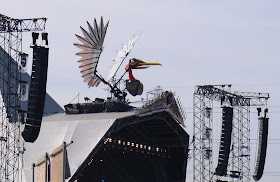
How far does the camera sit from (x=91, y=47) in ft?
262

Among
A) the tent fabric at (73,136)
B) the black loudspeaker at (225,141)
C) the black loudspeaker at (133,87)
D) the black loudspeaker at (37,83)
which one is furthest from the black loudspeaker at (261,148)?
the black loudspeaker at (37,83)

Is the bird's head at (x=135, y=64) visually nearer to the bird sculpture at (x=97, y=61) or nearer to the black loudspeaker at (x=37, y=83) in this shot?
the bird sculpture at (x=97, y=61)

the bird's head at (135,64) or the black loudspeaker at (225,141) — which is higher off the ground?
the bird's head at (135,64)

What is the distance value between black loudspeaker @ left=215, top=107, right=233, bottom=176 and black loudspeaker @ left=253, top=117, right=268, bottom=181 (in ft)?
32.4

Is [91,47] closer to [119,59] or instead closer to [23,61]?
[119,59]

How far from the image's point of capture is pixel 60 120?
262ft

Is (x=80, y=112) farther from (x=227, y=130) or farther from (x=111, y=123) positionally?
(x=227, y=130)

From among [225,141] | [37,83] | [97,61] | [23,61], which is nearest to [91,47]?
[97,61]

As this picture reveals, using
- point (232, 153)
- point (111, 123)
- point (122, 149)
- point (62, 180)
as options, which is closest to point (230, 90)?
point (232, 153)

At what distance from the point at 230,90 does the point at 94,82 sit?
18.6m

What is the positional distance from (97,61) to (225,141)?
15.5 meters

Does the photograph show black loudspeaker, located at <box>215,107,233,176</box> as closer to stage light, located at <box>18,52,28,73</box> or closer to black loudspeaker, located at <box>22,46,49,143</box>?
stage light, located at <box>18,52,28,73</box>

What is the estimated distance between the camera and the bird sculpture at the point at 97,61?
3135 inches

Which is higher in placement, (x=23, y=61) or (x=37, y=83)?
(x=23, y=61)
